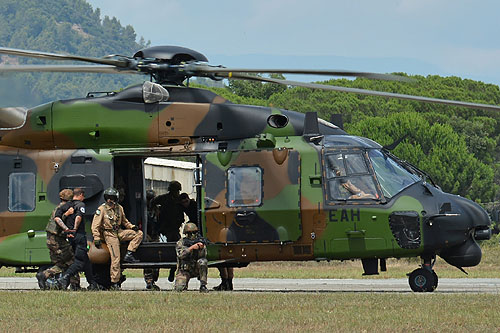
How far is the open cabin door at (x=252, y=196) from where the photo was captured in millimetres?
15867

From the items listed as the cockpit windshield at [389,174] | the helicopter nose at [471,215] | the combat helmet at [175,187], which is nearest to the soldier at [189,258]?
the combat helmet at [175,187]

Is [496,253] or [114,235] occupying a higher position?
[114,235]

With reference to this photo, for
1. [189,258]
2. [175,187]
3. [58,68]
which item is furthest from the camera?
[175,187]

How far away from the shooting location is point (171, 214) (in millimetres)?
17672

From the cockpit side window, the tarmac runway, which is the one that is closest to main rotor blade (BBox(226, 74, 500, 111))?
the cockpit side window

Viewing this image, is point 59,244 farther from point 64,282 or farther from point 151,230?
point 151,230

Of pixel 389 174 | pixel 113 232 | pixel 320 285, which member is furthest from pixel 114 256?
pixel 320 285

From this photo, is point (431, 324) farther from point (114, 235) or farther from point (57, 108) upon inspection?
point (57, 108)

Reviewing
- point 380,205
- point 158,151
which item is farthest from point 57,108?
point 380,205

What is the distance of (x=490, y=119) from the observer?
266ft

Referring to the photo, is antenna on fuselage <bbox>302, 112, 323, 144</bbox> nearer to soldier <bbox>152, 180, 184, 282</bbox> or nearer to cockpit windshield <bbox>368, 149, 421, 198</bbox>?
cockpit windshield <bbox>368, 149, 421, 198</bbox>

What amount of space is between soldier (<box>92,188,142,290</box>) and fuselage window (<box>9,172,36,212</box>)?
5.03 feet

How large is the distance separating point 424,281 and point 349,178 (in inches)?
86.4

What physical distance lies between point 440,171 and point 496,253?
31531 mm
